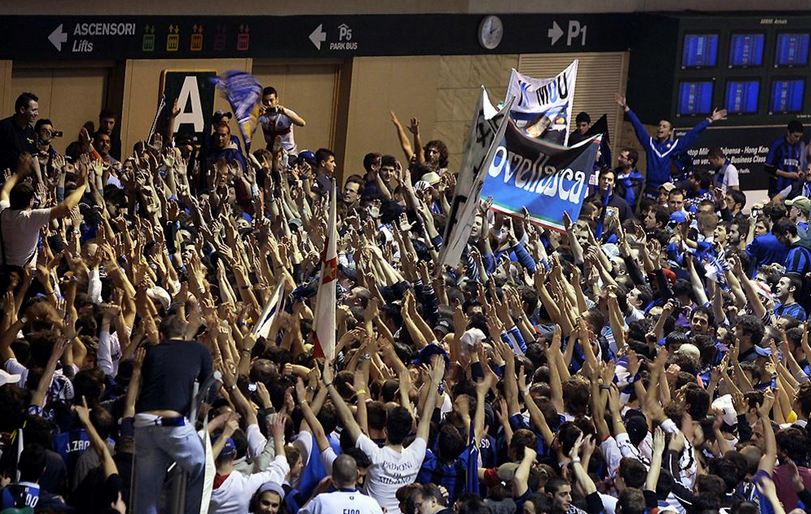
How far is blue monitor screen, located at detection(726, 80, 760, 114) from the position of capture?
2461 centimetres

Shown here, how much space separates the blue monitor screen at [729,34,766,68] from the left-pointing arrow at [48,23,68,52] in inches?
367

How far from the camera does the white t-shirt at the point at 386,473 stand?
9.86m

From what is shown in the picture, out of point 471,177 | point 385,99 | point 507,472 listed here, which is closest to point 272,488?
point 507,472

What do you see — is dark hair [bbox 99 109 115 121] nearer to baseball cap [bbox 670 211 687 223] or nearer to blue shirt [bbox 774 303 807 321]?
baseball cap [bbox 670 211 687 223]

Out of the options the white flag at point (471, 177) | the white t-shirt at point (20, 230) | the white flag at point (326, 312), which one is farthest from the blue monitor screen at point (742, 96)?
the white t-shirt at point (20, 230)

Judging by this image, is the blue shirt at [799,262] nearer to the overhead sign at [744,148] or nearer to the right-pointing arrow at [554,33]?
the overhead sign at [744,148]

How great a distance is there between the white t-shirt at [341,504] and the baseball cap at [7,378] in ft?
7.86

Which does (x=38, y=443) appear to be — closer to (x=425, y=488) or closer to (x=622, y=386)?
(x=425, y=488)

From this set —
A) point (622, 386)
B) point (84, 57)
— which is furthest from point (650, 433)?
point (84, 57)

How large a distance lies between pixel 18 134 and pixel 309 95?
6.68 m

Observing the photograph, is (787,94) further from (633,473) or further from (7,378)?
(7,378)

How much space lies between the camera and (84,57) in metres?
20.2

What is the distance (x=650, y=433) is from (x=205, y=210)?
6121 mm

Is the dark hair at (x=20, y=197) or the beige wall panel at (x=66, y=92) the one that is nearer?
the dark hair at (x=20, y=197)
